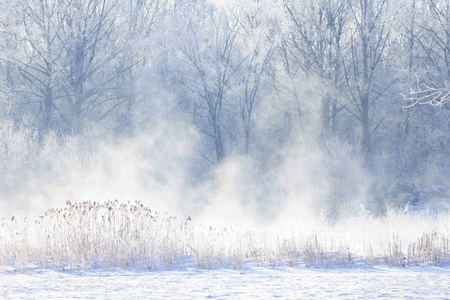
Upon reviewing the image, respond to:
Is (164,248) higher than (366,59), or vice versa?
(366,59)

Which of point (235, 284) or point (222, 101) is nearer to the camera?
point (235, 284)

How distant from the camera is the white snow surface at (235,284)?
630 centimetres

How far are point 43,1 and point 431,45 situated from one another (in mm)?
18317

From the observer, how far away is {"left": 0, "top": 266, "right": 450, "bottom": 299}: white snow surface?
630cm

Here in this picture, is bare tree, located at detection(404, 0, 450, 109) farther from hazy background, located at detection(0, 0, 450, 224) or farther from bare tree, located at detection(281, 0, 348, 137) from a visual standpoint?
bare tree, located at detection(281, 0, 348, 137)

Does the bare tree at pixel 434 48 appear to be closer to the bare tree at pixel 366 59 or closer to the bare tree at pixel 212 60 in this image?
the bare tree at pixel 366 59

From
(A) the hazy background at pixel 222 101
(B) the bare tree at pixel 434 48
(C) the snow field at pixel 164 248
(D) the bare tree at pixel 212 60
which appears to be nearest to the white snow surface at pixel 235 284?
(C) the snow field at pixel 164 248

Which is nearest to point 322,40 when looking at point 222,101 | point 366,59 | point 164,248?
point 366,59

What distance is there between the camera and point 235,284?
23.2 feet

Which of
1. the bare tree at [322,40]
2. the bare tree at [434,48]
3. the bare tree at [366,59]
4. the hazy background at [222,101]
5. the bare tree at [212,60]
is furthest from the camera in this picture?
the bare tree at [322,40]

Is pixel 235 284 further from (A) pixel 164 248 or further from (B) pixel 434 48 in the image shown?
(B) pixel 434 48

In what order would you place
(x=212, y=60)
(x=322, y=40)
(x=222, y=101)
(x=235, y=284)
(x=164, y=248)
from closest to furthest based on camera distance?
(x=235, y=284) < (x=164, y=248) < (x=212, y=60) < (x=322, y=40) < (x=222, y=101)

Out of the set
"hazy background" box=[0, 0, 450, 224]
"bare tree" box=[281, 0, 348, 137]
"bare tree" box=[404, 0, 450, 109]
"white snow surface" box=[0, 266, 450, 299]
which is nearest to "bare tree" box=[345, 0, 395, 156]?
"hazy background" box=[0, 0, 450, 224]

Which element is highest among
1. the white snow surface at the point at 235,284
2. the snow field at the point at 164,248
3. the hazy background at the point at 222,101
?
the hazy background at the point at 222,101
